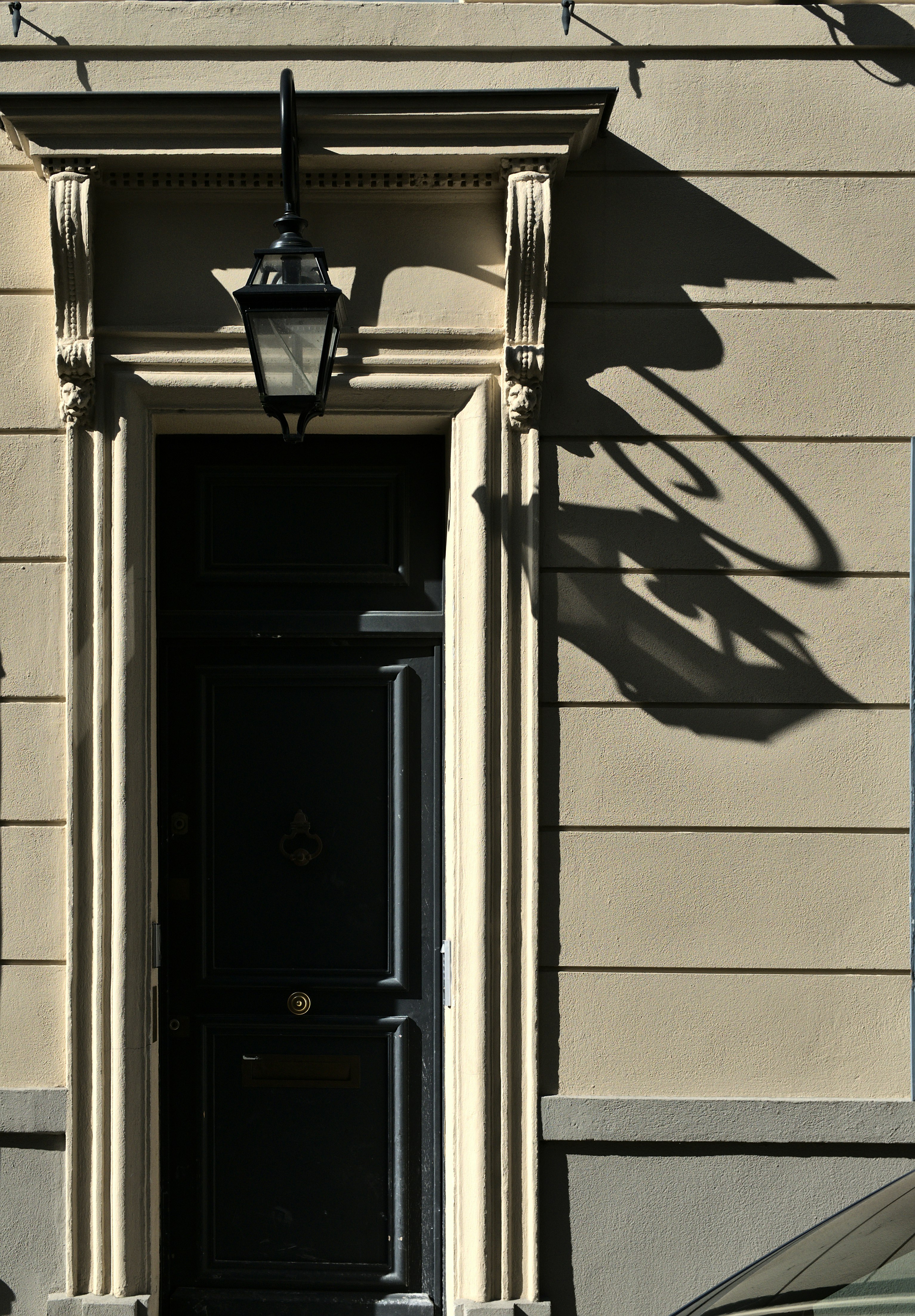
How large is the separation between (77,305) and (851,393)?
2.78 m

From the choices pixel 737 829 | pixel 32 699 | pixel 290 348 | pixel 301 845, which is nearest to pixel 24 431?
pixel 32 699

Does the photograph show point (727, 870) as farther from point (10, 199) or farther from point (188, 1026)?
point (10, 199)

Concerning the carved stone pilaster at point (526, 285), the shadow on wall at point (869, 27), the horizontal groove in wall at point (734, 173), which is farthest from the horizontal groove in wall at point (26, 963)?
the shadow on wall at point (869, 27)

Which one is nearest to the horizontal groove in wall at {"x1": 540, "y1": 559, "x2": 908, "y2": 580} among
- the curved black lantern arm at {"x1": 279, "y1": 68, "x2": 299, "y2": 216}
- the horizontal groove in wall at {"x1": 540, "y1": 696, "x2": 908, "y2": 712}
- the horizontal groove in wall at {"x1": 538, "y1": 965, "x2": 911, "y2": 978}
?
the horizontal groove in wall at {"x1": 540, "y1": 696, "x2": 908, "y2": 712}

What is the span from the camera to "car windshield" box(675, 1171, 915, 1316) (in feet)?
6.85

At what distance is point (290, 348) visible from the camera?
3.47 m

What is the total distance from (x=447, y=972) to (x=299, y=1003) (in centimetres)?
58

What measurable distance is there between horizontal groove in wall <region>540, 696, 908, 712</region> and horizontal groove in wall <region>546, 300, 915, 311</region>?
1.41 metres

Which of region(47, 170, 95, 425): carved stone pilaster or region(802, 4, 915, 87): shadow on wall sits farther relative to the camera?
region(802, 4, 915, 87): shadow on wall

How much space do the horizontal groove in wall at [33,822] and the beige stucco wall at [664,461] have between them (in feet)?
0.05

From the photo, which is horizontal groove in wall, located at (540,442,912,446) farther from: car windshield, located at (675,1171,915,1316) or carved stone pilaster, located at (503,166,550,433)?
car windshield, located at (675,1171,915,1316)

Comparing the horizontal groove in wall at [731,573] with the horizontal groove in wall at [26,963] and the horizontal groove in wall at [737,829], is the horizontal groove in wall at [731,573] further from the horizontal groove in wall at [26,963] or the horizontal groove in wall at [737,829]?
the horizontal groove in wall at [26,963]

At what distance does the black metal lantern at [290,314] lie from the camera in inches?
134

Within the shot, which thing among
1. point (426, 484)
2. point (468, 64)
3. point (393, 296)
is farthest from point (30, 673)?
point (468, 64)
